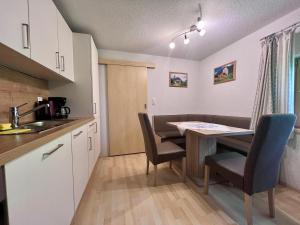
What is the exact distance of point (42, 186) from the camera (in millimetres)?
802

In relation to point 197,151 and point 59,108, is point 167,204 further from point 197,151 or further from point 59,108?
point 59,108

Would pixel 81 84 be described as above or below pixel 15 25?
below

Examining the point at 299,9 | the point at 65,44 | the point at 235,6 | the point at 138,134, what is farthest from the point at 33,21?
the point at 299,9

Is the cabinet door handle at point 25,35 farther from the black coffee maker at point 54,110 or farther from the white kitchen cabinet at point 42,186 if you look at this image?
the black coffee maker at point 54,110

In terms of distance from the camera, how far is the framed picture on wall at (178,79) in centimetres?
356

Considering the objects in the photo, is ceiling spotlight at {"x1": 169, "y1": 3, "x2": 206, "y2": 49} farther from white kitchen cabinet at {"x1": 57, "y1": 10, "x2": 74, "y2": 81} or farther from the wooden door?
white kitchen cabinet at {"x1": 57, "y1": 10, "x2": 74, "y2": 81}

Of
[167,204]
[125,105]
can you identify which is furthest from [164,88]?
[167,204]

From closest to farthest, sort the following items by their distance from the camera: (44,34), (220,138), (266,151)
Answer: (266,151)
(44,34)
(220,138)

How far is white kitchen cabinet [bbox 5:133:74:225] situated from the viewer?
60 centimetres

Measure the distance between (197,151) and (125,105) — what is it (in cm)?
176

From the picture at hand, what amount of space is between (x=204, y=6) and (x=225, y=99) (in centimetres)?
186

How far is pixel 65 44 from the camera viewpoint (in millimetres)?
1860

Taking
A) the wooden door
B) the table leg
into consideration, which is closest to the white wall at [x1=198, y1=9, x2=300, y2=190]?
the table leg

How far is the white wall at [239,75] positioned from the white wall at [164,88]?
1.11 ft
